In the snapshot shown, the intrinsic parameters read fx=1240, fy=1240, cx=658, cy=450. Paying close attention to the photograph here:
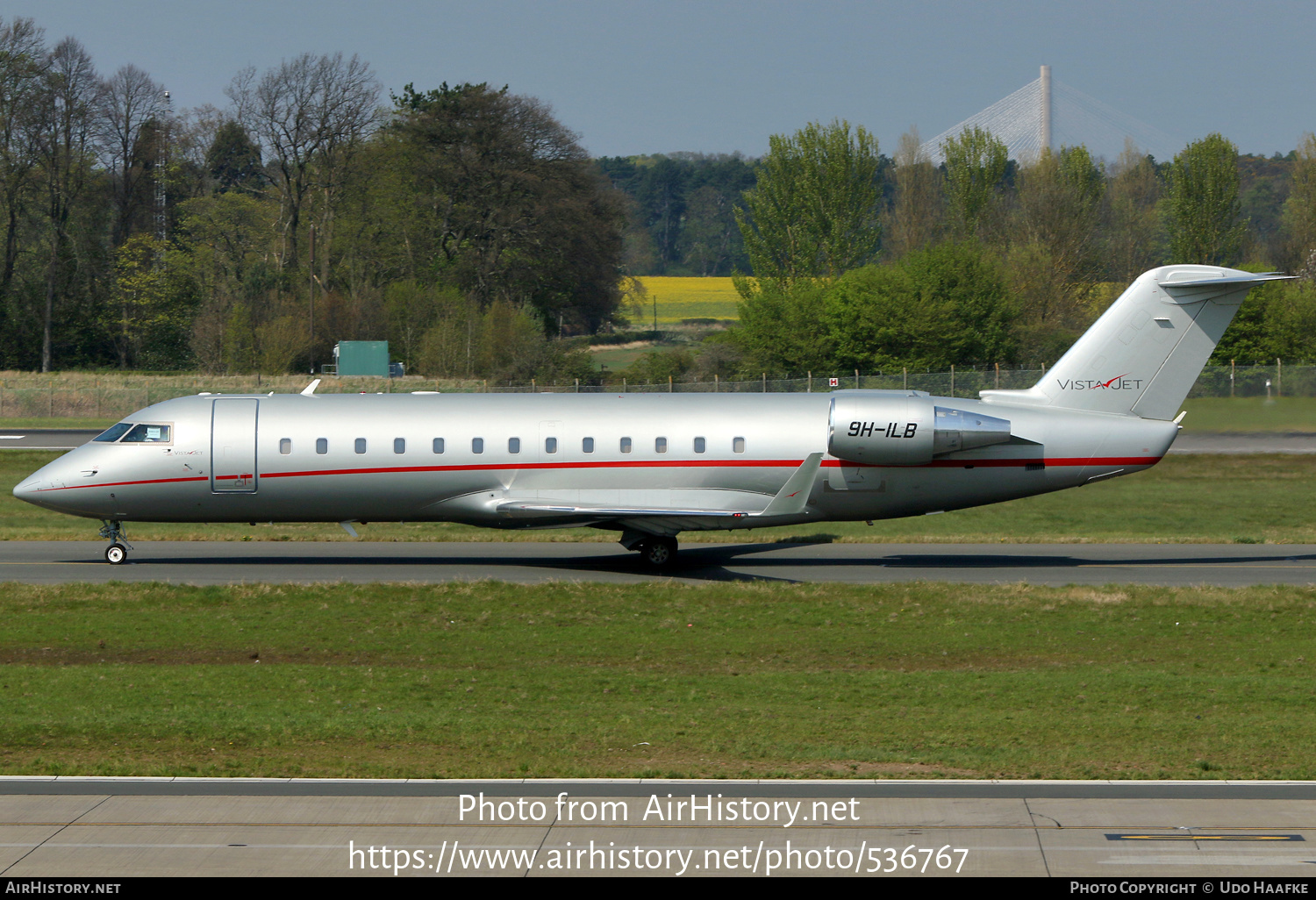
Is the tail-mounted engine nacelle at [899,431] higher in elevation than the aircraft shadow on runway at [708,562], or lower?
higher

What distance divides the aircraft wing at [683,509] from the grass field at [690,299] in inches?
4581

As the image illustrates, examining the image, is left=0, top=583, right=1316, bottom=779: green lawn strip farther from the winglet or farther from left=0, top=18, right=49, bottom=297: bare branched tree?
left=0, top=18, right=49, bottom=297: bare branched tree

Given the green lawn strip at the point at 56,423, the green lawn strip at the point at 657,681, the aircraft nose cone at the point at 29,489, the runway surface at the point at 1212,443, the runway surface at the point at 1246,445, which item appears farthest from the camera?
the green lawn strip at the point at 56,423

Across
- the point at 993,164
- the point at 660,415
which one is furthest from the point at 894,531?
the point at 993,164

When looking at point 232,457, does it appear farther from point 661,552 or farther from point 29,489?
point 661,552

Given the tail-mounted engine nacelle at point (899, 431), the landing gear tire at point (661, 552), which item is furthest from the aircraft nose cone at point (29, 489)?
the tail-mounted engine nacelle at point (899, 431)

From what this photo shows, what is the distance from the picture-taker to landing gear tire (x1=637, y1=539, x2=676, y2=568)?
27594 mm

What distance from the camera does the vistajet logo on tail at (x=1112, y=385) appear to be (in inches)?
1085

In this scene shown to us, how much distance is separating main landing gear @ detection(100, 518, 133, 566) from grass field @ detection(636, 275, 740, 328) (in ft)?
378

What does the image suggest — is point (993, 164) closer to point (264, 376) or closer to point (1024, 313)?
point (1024, 313)

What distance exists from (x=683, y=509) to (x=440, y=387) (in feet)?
152

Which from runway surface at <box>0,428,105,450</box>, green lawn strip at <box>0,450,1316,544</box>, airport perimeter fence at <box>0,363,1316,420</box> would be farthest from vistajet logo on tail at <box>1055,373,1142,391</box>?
runway surface at <box>0,428,105,450</box>

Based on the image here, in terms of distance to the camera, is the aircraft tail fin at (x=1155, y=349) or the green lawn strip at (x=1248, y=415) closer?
the aircraft tail fin at (x=1155, y=349)

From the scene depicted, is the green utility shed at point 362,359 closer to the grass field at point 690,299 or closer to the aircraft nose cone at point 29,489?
the aircraft nose cone at point 29,489
